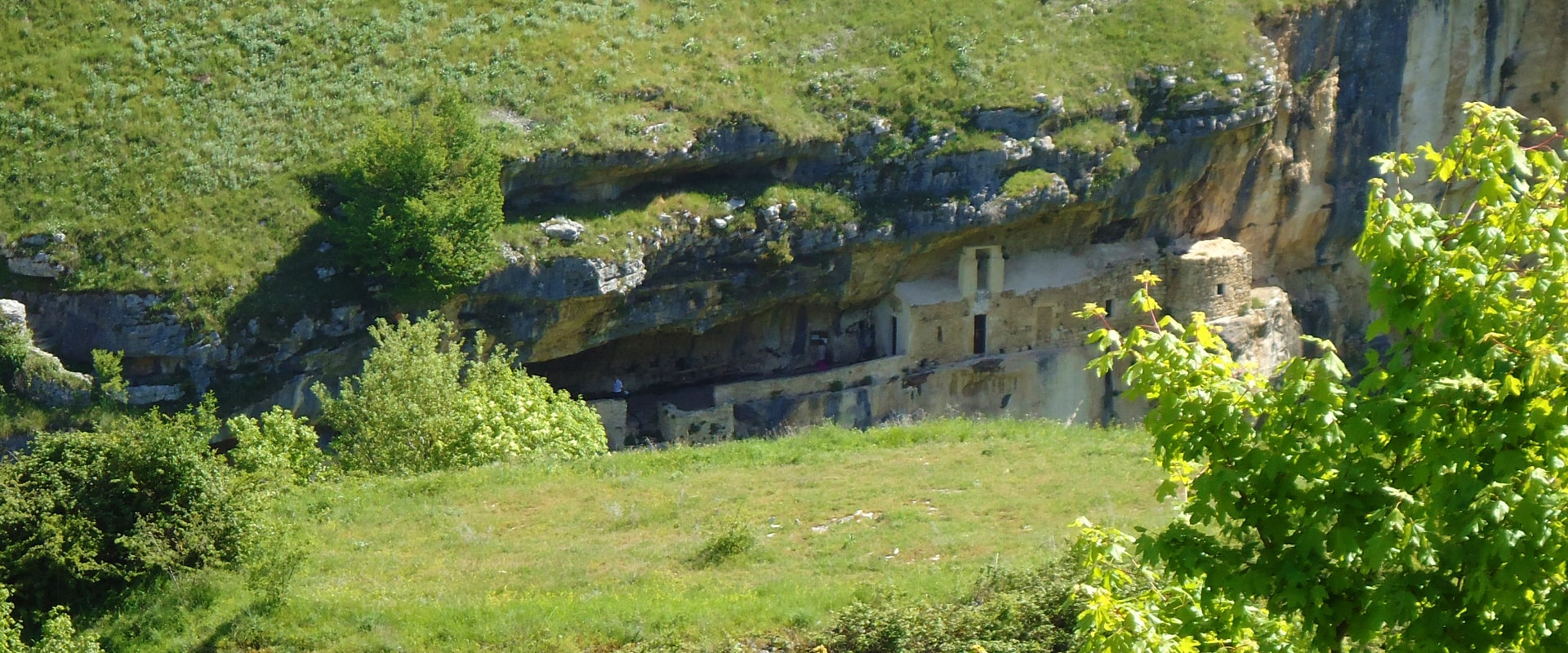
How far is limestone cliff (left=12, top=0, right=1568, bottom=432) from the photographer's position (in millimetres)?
30562

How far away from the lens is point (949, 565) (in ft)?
56.4

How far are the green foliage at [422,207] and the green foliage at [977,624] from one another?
56.4ft

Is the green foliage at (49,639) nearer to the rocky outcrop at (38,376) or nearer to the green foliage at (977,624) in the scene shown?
the green foliage at (977,624)

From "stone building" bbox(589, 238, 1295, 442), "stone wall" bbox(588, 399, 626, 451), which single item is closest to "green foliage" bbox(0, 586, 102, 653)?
"stone wall" bbox(588, 399, 626, 451)

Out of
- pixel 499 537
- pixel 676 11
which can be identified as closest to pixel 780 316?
pixel 676 11

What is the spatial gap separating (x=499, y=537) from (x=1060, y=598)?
7993 mm

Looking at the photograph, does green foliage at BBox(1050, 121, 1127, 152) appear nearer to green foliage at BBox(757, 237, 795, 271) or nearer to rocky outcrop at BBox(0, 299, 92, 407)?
green foliage at BBox(757, 237, 795, 271)

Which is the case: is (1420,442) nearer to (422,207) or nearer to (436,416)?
(436,416)

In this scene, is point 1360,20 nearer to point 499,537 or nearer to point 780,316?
point 780,316

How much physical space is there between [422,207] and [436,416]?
6600 millimetres

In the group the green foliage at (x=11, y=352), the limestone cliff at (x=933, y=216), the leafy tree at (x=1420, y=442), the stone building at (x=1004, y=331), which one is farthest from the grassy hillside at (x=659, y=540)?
the stone building at (x=1004, y=331)

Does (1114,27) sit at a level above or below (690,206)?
above

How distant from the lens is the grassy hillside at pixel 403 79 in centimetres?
3092

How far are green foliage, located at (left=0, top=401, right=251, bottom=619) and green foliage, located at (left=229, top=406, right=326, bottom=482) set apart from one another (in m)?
5.53
